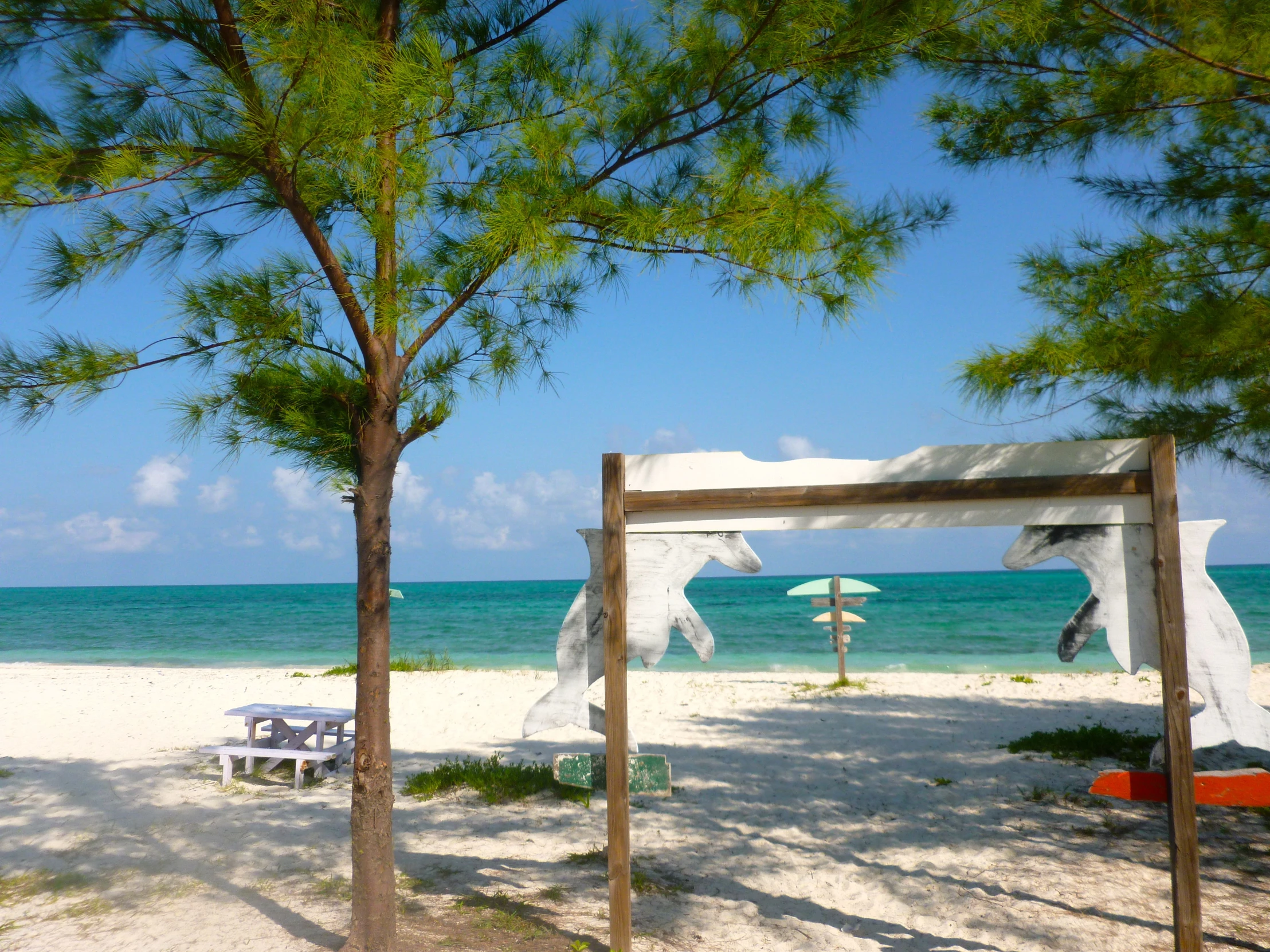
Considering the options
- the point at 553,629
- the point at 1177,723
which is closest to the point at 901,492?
the point at 1177,723

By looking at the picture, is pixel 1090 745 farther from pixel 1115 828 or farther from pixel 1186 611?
pixel 1186 611

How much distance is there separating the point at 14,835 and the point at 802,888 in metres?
4.98

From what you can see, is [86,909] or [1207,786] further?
[86,909]

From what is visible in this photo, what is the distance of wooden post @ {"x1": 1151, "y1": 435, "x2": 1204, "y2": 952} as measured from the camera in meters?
3.11

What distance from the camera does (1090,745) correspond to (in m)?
6.77

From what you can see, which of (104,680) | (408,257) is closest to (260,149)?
(408,257)

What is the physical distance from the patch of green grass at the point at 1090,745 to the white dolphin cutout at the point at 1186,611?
3.55 meters

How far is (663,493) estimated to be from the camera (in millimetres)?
3408

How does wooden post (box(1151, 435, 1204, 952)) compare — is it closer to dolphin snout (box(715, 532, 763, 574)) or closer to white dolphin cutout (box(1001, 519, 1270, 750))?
white dolphin cutout (box(1001, 519, 1270, 750))

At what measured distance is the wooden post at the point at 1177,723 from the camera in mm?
3111

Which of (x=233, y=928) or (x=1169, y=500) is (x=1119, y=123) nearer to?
(x=1169, y=500)

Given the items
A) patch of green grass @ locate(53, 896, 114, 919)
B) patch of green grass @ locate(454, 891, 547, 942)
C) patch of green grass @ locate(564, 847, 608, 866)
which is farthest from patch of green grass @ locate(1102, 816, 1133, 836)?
patch of green grass @ locate(53, 896, 114, 919)

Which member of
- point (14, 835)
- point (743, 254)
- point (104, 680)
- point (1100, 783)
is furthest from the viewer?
point (104, 680)

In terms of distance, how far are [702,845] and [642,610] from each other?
2.40m
